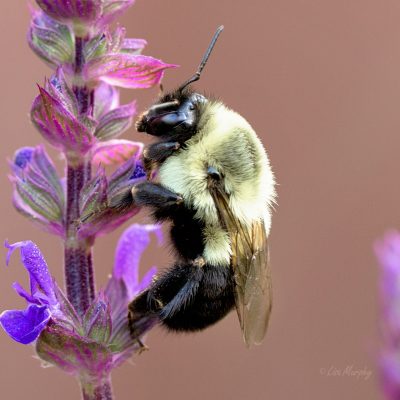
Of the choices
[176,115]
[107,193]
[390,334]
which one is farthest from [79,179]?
[390,334]

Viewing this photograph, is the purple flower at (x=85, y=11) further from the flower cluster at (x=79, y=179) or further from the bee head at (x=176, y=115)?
the bee head at (x=176, y=115)

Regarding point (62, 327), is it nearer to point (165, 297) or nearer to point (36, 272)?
point (36, 272)

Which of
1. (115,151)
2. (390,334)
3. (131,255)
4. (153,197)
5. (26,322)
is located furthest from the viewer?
(131,255)

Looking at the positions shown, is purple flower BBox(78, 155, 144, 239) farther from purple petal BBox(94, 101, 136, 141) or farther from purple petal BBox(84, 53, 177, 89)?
purple petal BBox(84, 53, 177, 89)

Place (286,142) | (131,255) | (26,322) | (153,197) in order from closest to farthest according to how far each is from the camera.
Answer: (26,322) → (153,197) → (131,255) → (286,142)

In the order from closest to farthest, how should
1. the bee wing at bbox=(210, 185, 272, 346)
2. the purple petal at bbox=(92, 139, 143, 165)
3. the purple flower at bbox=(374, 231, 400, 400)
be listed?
1. the purple flower at bbox=(374, 231, 400, 400)
2. the bee wing at bbox=(210, 185, 272, 346)
3. the purple petal at bbox=(92, 139, 143, 165)

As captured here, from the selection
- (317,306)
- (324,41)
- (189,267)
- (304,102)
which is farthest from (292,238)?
(189,267)

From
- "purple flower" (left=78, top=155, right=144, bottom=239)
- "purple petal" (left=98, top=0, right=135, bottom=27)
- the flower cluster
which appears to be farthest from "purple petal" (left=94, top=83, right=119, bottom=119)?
"purple petal" (left=98, top=0, right=135, bottom=27)
